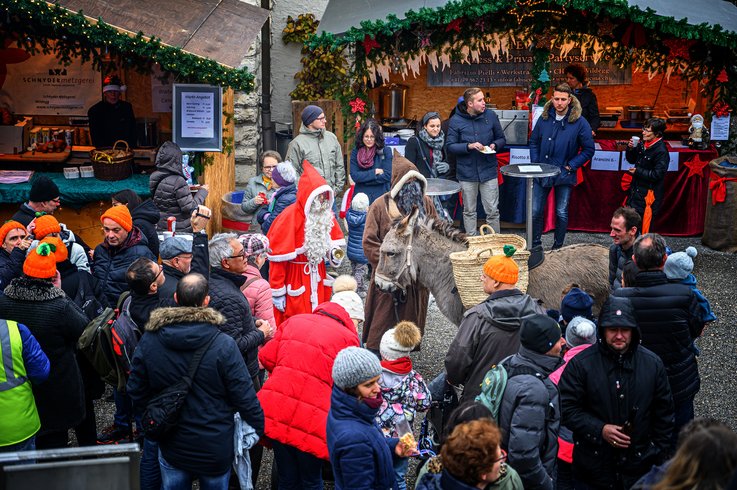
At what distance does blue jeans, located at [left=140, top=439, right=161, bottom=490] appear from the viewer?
591 cm

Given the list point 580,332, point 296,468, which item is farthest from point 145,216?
point 580,332

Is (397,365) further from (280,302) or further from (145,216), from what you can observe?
(145,216)

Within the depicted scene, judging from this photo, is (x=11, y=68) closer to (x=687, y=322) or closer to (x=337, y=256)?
(x=337, y=256)

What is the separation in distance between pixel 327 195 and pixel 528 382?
3.83m

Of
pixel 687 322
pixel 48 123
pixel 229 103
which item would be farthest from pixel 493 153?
pixel 48 123

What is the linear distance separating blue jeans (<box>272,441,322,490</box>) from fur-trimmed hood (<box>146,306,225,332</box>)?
1.03m

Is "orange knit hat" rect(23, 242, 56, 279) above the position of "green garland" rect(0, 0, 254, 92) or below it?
below

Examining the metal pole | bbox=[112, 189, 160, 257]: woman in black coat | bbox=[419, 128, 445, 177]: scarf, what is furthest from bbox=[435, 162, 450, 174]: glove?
bbox=[112, 189, 160, 257]: woman in black coat

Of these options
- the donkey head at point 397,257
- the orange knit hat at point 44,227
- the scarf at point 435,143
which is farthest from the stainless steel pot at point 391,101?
the orange knit hat at point 44,227

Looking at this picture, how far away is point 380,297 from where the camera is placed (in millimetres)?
8391

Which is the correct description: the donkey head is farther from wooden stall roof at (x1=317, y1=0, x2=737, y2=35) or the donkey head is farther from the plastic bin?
wooden stall roof at (x1=317, y1=0, x2=737, y2=35)

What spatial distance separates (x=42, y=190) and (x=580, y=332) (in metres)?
5.17

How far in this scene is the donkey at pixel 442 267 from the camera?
25.6 ft

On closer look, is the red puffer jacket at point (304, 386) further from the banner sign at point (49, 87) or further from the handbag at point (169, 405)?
the banner sign at point (49, 87)
